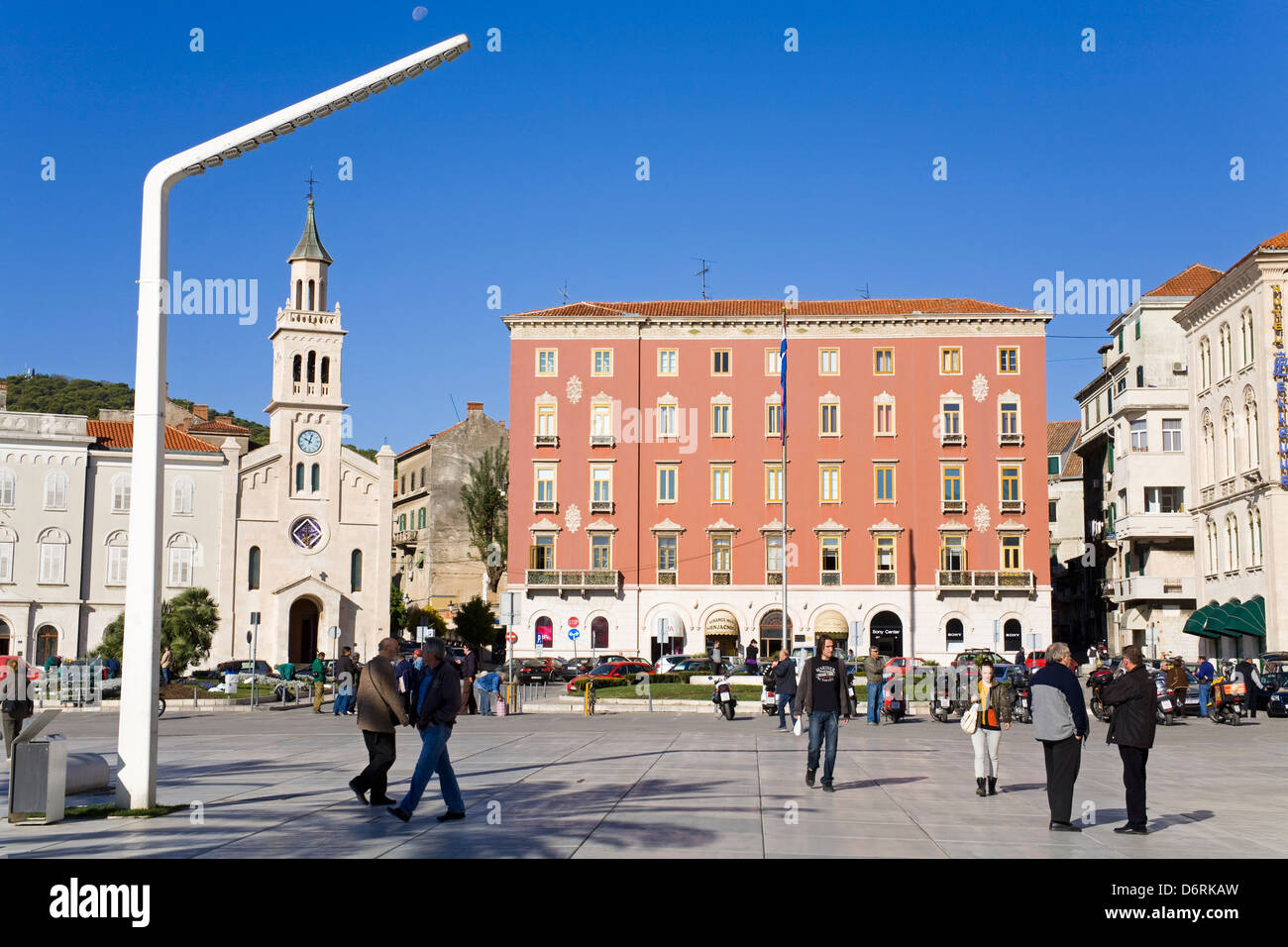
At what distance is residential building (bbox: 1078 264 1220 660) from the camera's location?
62375mm

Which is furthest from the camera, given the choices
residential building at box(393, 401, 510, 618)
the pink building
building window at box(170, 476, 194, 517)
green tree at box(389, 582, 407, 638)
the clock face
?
residential building at box(393, 401, 510, 618)

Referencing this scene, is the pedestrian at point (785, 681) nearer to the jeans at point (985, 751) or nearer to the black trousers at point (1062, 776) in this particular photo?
the jeans at point (985, 751)

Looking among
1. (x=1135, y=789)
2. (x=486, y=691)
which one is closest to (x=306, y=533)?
(x=486, y=691)

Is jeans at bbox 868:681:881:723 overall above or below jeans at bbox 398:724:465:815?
below

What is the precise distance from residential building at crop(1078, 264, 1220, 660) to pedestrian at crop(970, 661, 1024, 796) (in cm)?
4912

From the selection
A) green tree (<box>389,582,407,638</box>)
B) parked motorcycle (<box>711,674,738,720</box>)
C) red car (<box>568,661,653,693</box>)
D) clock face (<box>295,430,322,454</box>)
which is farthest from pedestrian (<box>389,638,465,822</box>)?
green tree (<box>389,582,407,638</box>)

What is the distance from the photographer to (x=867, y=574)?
2606 inches

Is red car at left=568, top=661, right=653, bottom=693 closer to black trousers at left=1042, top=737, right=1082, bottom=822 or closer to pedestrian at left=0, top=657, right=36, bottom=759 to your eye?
pedestrian at left=0, top=657, right=36, bottom=759

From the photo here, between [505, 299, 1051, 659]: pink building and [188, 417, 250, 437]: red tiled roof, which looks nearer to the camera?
[505, 299, 1051, 659]: pink building

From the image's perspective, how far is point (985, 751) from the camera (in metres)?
15.3

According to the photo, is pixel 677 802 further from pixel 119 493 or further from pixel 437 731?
pixel 119 493

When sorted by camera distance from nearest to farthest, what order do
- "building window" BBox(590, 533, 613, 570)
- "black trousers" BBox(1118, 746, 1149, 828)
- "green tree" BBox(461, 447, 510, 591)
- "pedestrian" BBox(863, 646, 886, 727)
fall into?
1. "black trousers" BBox(1118, 746, 1149, 828)
2. "pedestrian" BBox(863, 646, 886, 727)
3. "building window" BBox(590, 533, 613, 570)
4. "green tree" BBox(461, 447, 510, 591)

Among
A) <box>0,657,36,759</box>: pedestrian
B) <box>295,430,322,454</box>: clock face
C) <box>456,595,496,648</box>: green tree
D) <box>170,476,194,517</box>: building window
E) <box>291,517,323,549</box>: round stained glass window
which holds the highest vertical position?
<box>295,430,322,454</box>: clock face
